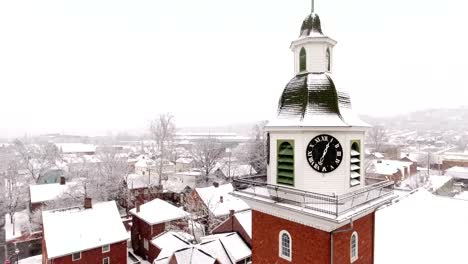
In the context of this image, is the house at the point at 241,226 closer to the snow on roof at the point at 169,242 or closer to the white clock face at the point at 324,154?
the snow on roof at the point at 169,242

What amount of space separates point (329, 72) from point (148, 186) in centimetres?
3906

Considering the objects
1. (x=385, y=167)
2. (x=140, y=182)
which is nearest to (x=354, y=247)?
(x=140, y=182)

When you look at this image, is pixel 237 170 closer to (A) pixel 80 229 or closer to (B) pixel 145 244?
(B) pixel 145 244

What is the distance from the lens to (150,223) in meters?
26.8

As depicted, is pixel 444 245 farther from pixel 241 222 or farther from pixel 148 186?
pixel 148 186

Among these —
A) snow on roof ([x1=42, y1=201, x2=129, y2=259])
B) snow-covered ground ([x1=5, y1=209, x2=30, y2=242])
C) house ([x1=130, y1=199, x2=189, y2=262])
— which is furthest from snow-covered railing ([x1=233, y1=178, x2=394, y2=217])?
snow-covered ground ([x1=5, y1=209, x2=30, y2=242])

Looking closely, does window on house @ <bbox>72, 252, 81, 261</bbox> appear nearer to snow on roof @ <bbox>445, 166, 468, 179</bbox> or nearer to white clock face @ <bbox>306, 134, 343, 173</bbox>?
white clock face @ <bbox>306, 134, 343, 173</bbox>

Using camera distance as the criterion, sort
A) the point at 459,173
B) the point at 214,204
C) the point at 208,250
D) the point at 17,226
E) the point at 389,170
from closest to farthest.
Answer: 1. the point at 208,250
2. the point at 214,204
3. the point at 17,226
4. the point at 389,170
5. the point at 459,173

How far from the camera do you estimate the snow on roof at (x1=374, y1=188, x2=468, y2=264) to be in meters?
10.8

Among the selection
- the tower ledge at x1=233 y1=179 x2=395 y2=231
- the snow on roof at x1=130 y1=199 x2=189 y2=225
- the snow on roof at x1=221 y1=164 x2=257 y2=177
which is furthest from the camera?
the snow on roof at x1=221 y1=164 x2=257 y2=177

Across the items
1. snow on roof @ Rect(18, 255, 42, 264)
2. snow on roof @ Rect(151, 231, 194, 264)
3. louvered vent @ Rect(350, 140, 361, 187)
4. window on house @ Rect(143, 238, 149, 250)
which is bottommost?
snow on roof @ Rect(18, 255, 42, 264)

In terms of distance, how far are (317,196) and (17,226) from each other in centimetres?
4178

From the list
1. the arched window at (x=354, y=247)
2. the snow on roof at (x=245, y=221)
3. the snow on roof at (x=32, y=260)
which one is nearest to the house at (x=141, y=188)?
the snow on roof at (x=32, y=260)

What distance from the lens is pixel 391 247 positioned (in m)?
11.4
